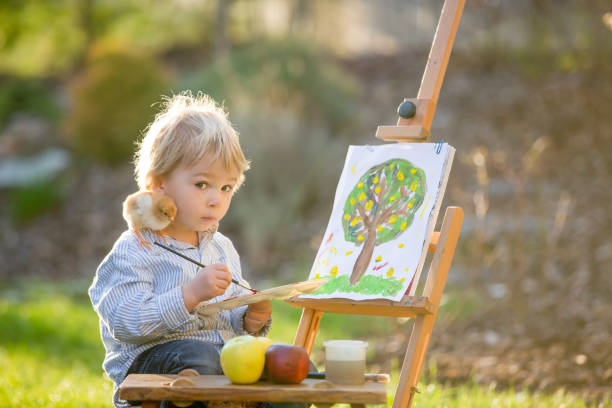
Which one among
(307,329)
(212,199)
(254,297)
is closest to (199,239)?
(212,199)

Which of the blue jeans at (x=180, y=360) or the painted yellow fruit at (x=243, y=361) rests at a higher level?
the painted yellow fruit at (x=243, y=361)

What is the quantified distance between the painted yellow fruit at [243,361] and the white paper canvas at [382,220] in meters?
0.68

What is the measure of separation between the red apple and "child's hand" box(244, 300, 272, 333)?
48 cm

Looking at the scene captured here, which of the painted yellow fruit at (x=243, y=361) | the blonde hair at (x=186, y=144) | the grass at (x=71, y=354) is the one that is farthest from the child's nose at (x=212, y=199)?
the grass at (x=71, y=354)

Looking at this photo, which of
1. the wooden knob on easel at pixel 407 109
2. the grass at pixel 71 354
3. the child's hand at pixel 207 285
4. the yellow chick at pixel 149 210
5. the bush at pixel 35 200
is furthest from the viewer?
the bush at pixel 35 200

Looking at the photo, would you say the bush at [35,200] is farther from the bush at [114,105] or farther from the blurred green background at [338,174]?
the bush at [114,105]

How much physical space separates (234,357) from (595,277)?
443 centimetres

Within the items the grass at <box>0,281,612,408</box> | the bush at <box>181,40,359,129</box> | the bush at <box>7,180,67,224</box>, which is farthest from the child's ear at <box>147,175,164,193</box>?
the bush at <box>7,180,67,224</box>

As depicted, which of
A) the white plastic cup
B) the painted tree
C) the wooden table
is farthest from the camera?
the painted tree

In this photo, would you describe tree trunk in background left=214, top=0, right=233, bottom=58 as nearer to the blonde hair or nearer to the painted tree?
the painted tree

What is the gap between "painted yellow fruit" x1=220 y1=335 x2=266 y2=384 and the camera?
2.10 meters

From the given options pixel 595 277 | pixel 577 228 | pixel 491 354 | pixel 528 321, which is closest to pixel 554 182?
pixel 577 228

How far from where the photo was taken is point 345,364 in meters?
2.14

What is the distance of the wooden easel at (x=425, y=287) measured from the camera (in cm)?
262
